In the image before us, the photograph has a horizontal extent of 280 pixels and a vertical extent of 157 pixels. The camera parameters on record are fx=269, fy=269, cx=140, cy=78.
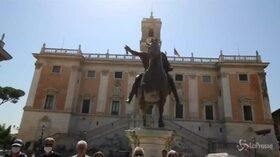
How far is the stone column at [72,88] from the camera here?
33984 mm

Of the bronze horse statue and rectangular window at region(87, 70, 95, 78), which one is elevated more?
rectangular window at region(87, 70, 95, 78)

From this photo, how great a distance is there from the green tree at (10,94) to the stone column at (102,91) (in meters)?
16.2

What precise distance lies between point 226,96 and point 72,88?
19.8 m

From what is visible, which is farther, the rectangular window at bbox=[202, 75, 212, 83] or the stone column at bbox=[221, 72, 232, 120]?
the rectangular window at bbox=[202, 75, 212, 83]

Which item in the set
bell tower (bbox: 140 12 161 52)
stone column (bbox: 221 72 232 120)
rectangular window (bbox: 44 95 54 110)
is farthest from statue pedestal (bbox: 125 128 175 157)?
bell tower (bbox: 140 12 161 52)

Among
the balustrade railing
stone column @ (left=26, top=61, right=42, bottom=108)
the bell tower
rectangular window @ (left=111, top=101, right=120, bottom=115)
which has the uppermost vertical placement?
the bell tower

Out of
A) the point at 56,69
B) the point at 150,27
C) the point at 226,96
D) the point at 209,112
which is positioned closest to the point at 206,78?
the point at 226,96

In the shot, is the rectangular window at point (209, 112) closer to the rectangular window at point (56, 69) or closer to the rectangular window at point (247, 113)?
the rectangular window at point (247, 113)

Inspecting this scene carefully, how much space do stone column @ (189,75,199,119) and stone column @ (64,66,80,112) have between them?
49.6 ft

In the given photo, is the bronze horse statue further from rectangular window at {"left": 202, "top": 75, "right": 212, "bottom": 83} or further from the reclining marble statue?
rectangular window at {"left": 202, "top": 75, "right": 212, "bottom": 83}

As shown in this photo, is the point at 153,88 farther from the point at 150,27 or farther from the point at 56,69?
the point at 150,27

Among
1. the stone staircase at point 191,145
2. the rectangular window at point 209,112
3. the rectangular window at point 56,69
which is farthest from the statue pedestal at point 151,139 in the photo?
the rectangular window at point 56,69

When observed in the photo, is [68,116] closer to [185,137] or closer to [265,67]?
[185,137]

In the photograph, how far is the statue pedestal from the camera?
23.9 feet
